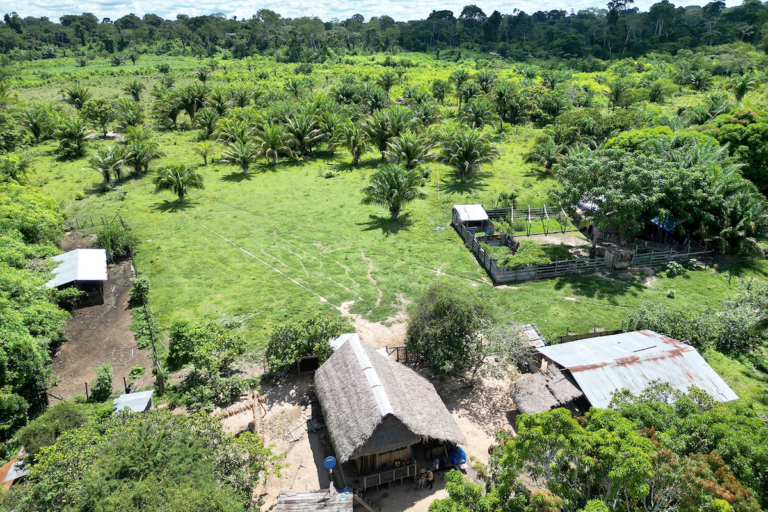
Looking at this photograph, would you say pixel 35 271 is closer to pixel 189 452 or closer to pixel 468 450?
pixel 189 452

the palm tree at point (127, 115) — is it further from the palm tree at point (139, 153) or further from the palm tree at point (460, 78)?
the palm tree at point (460, 78)

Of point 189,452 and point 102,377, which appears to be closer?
point 189,452

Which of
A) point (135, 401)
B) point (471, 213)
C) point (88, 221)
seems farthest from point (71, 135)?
point (471, 213)

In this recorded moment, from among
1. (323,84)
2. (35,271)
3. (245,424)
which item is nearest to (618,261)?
(245,424)

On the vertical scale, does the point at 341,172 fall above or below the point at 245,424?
above

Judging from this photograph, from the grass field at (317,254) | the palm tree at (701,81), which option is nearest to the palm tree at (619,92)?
the palm tree at (701,81)

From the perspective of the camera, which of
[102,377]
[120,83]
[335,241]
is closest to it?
[102,377]

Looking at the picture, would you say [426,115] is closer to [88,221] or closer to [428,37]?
[88,221]
